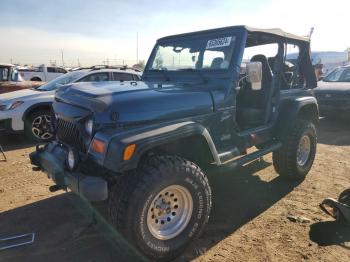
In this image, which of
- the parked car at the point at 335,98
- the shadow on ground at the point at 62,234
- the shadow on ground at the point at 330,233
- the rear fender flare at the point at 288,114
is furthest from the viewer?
the parked car at the point at 335,98

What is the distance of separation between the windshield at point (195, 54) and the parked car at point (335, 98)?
612 cm

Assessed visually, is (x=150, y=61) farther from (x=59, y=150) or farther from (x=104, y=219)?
(x=104, y=219)

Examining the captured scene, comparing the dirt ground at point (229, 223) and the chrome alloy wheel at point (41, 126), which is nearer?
the dirt ground at point (229, 223)

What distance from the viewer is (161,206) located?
10.0ft

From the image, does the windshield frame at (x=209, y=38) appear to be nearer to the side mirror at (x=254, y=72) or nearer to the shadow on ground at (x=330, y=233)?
the side mirror at (x=254, y=72)

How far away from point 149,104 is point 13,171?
11.7ft


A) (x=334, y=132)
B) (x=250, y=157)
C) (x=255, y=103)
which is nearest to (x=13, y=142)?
(x=255, y=103)

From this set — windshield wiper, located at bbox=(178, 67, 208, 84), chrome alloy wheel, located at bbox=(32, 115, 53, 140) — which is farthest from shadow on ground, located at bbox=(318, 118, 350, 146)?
chrome alloy wheel, located at bbox=(32, 115, 53, 140)

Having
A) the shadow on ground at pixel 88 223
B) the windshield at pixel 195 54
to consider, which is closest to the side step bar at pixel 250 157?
the shadow on ground at pixel 88 223

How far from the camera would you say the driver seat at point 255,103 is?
14.7 feet

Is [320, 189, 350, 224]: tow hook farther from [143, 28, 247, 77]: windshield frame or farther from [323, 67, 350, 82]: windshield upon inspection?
[323, 67, 350, 82]: windshield

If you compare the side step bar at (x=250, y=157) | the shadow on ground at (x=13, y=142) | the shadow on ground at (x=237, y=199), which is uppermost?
the side step bar at (x=250, y=157)

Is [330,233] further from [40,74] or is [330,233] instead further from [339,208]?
[40,74]

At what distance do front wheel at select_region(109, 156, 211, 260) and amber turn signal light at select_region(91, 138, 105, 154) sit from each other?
32cm
